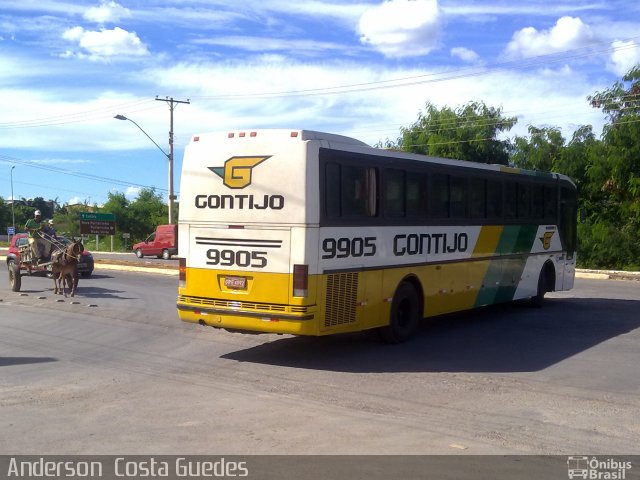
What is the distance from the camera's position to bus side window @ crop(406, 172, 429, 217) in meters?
12.5

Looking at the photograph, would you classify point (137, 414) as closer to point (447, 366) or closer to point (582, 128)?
point (447, 366)

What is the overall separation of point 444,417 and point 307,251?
3.35m

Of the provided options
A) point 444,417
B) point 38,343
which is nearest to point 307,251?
point 444,417

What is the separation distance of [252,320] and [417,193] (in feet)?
12.8

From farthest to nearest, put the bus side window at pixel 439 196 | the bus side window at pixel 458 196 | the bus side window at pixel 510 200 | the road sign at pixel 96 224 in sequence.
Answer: the road sign at pixel 96 224 < the bus side window at pixel 510 200 < the bus side window at pixel 458 196 < the bus side window at pixel 439 196

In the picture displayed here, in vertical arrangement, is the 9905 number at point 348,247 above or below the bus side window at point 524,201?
below

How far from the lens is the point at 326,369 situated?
10.5 metres

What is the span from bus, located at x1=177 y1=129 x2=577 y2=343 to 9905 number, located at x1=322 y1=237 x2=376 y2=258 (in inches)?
0.6

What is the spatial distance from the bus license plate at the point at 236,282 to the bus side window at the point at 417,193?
325 centimetres

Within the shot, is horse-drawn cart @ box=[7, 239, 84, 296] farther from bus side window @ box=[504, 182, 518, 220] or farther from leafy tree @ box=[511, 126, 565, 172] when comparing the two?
leafy tree @ box=[511, 126, 565, 172]

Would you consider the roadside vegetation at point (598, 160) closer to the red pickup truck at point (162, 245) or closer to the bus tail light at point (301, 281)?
the red pickup truck at point (162, 245)

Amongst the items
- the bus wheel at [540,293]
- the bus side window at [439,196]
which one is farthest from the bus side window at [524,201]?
the bus side window at [439,196]

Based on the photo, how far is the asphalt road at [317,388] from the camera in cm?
694
